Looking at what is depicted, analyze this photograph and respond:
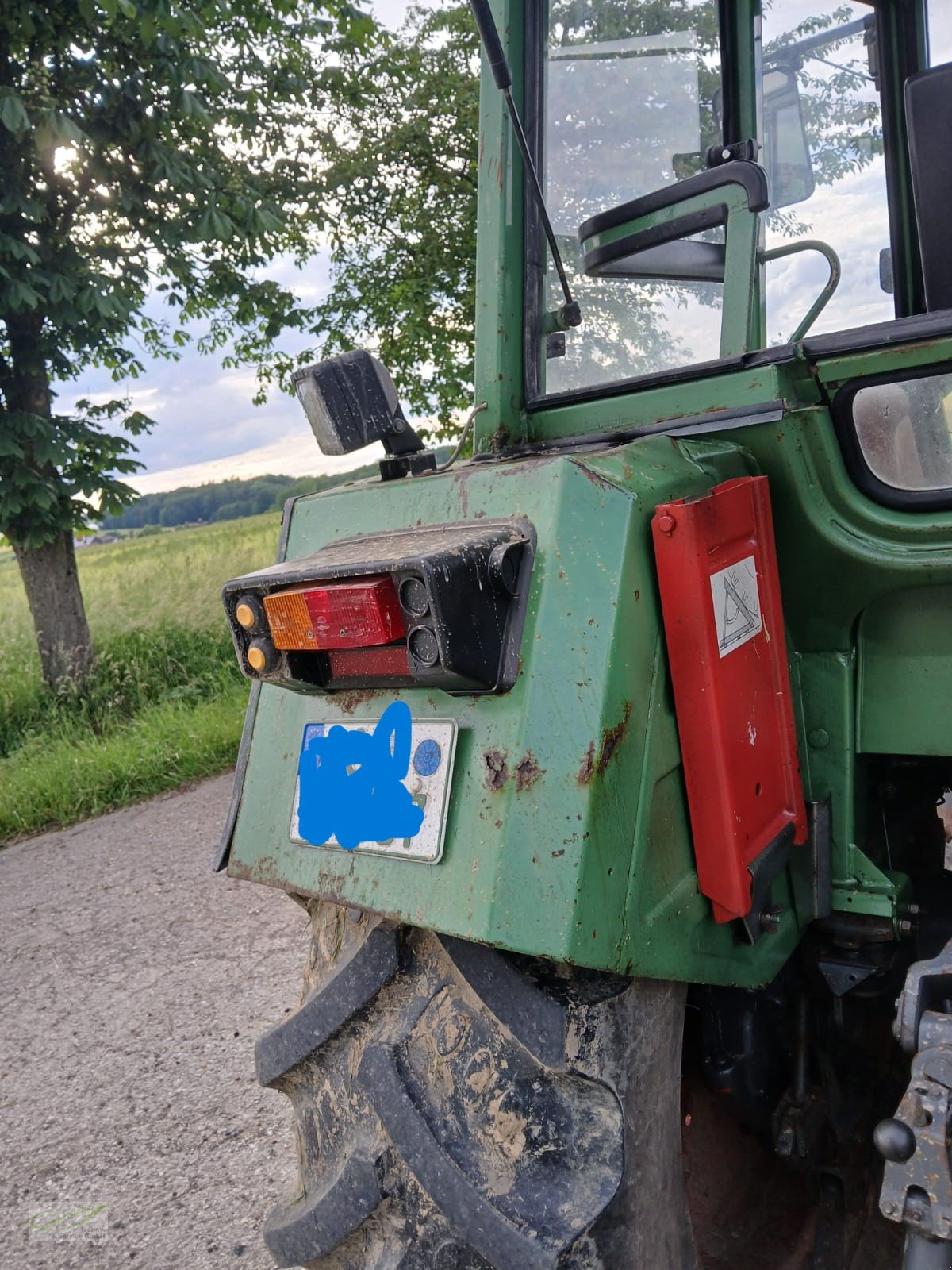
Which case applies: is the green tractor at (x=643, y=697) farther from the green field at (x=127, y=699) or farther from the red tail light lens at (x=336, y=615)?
Answer: the green field at (x=127, y=699)

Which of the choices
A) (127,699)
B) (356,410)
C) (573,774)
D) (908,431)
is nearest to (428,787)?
(573,774)

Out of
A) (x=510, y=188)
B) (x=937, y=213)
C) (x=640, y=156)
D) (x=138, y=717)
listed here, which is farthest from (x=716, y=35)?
(x=138, y=717)

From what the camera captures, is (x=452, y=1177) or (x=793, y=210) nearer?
(x=452, y=1177)

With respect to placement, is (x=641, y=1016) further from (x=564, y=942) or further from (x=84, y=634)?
(x=84, y=634)

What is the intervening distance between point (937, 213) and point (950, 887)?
1083mm

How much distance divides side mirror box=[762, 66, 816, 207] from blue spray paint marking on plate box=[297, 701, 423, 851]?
104 cm

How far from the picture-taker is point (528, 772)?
3.30 ft

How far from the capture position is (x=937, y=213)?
1375 mm

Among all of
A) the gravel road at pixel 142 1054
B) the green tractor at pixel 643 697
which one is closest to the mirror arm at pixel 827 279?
the green tractor at pixel 643 697

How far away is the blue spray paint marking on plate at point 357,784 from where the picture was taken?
1.09m

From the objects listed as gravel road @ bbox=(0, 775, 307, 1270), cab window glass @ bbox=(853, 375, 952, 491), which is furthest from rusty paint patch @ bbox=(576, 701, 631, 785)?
gravel road @ bbox=(0, 775, 307, 1270)

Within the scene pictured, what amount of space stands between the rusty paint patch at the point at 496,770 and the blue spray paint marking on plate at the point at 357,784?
0.29ft

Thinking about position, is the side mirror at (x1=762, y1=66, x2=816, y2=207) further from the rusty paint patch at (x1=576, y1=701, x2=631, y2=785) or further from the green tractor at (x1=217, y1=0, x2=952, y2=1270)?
the rusty paint patch at (x1=576, y1=701, x2=631, y2=785)
